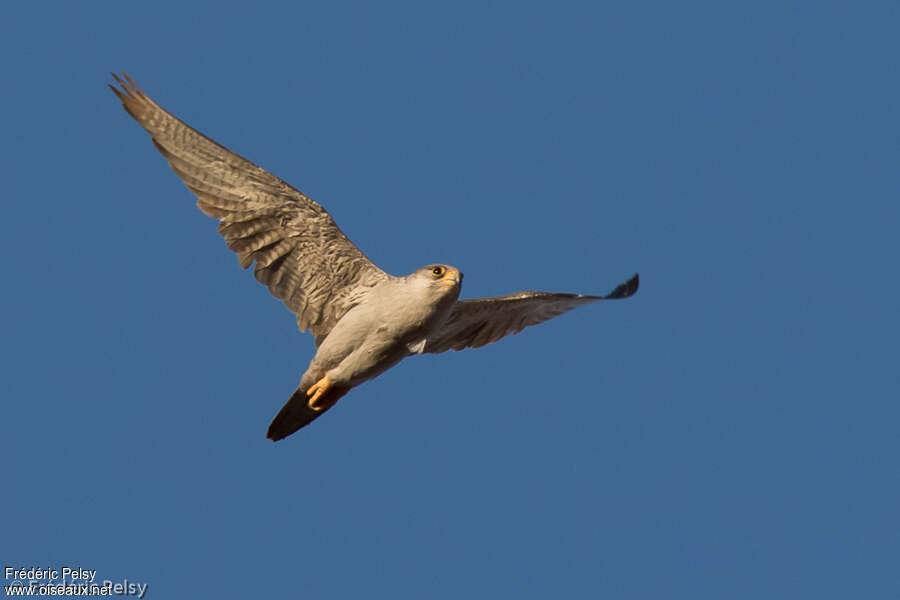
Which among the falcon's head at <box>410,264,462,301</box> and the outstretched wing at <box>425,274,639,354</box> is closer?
the falcon's head at <box>410,264,462,301</box>

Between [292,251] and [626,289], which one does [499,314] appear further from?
[292,251]

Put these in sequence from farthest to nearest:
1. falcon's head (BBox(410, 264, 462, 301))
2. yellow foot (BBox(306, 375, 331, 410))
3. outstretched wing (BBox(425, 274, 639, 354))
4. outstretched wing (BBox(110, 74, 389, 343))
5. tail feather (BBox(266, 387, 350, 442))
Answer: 1. outstretched wing (BBox(425, 274, 639, 354))
2. outstretched wing (BBox(110, 74, 389, 343))
3. tail feather (BBox(266, 387, 350, 442))
4. yellow foot (BBox(306, 375, 331, 410))
5. falcon's head (BBox(410, 264, 462, 301))

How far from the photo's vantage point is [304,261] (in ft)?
47.9

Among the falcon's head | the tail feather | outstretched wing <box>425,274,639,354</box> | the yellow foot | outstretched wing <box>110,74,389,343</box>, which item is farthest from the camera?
outstretched wing <box>425,274,639,354</box>

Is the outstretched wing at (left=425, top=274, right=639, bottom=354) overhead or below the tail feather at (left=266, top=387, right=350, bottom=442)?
overhead

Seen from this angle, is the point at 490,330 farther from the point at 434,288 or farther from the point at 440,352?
the point at 434,288

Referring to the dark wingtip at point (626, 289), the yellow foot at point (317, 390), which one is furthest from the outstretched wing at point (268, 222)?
the dark wingtip at point (626, 289)

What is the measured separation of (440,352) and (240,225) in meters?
2.67

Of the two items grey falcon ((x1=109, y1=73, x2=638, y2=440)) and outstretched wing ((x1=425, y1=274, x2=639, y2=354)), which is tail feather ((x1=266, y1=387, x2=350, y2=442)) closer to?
grey falcon ((x1=109, y1=73, x2=638, y2=440))

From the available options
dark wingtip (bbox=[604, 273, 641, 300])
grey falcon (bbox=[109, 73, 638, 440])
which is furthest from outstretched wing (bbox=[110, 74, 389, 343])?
dark wingtip (bbox=[604, 273, 641, 300])

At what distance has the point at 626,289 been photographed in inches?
589

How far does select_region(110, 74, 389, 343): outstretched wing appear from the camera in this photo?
47.4 ft

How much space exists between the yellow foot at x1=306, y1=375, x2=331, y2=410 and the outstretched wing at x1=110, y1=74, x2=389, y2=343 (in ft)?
2.18

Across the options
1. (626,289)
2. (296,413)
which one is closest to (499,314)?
(626,289)
